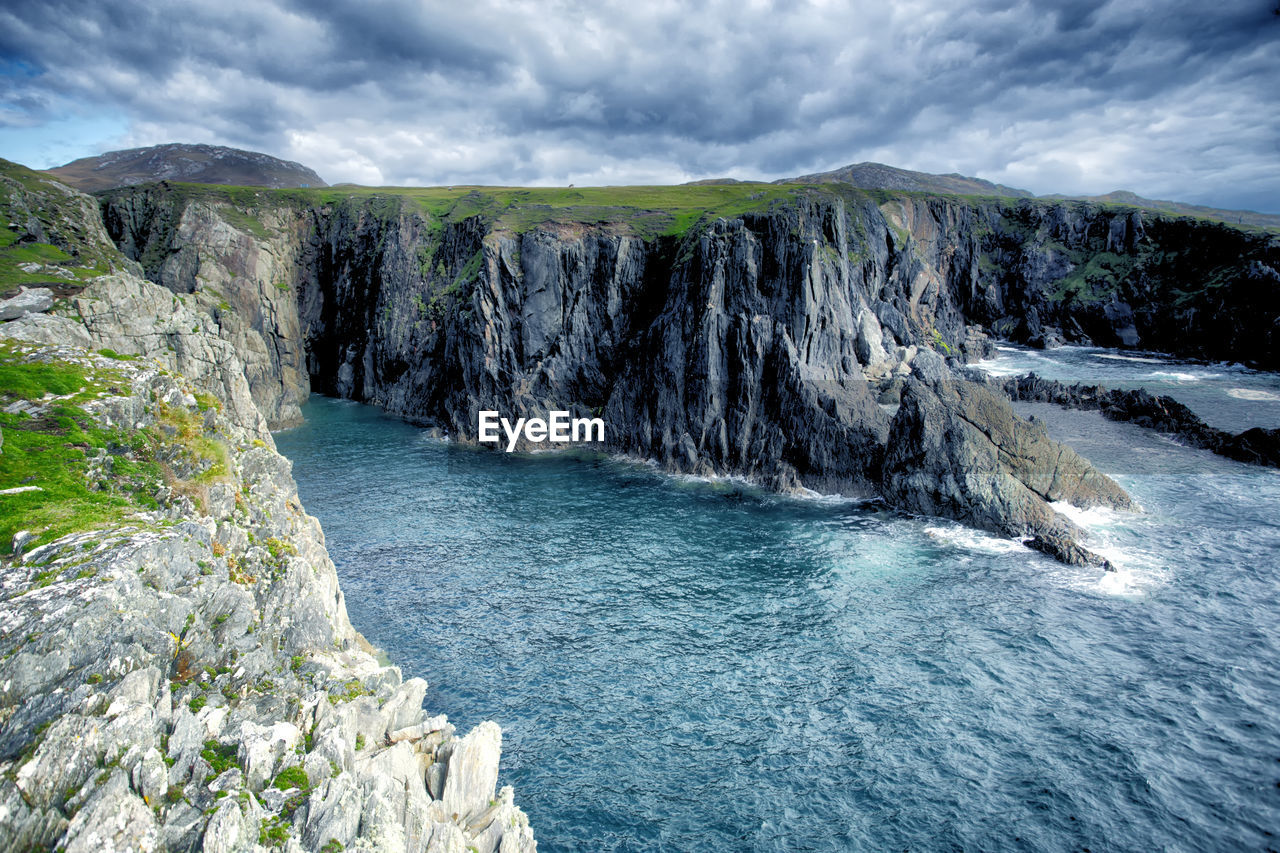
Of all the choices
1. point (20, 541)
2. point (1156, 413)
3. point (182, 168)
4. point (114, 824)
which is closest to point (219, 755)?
point (114, 824)

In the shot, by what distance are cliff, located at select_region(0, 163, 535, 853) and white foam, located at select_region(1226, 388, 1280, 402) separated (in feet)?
304

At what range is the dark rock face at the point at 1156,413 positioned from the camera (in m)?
52.6

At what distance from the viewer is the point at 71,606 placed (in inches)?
524

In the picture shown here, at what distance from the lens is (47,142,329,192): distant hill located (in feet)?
494

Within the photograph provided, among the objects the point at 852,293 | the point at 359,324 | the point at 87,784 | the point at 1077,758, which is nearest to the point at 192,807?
the point at 87,784

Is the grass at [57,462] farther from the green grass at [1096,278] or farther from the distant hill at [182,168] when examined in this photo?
the distant hill at [182,168]

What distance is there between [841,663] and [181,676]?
24.7 metres

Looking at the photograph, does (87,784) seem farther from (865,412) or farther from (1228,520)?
(1228,520)

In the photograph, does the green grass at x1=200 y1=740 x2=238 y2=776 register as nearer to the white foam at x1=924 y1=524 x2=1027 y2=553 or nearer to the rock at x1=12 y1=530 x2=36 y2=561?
the rock at x1=12 y1=530 x2=36 y2=561

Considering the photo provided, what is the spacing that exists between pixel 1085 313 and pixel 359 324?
129703mm

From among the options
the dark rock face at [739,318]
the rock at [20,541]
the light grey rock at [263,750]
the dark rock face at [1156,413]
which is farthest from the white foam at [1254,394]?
the rock at [20,541]

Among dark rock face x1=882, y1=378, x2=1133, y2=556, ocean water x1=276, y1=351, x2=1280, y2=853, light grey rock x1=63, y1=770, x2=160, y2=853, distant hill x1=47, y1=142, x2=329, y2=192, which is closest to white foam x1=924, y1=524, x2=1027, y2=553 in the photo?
ocean water x1=276, y1=351, x2=1280, y2=853

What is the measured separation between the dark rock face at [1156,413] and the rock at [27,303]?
3283 inches

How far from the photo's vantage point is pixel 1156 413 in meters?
64.5
